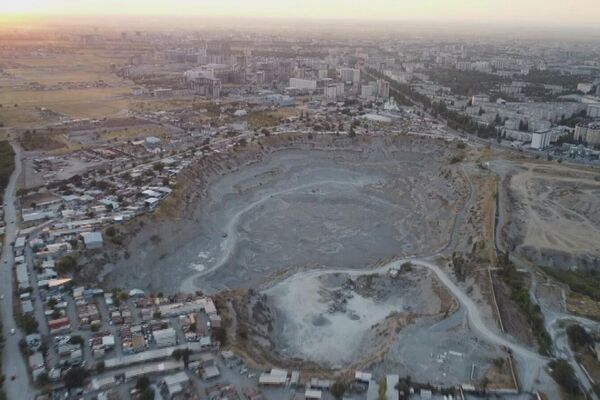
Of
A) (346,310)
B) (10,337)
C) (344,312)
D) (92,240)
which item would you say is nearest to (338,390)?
(344,312)

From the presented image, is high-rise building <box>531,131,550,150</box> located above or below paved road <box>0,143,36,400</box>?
above

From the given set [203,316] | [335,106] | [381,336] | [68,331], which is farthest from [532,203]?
[335,106]

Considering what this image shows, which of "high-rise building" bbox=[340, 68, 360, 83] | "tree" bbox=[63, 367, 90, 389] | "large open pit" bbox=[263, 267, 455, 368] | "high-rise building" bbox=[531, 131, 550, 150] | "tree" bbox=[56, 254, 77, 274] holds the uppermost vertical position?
"high-rise building" bbox=[340, 68, 360, 83]

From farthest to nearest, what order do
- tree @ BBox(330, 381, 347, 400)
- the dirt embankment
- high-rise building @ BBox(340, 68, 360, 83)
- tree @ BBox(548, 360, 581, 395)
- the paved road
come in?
high-rise building @ BBox(340, 68, 360, 83)
the dirt embankment
tree @ BBox(548, 360, 581, 395)
tree @ BBox(330, 381, 347, 400)
the paved road

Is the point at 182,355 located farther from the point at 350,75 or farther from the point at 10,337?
the point at 350,75

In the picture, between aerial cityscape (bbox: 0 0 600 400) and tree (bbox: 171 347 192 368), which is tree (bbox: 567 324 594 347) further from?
→ tree (bbox: 171 347 192 368)

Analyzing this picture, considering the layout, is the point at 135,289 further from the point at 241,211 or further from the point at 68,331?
the point at 241,211

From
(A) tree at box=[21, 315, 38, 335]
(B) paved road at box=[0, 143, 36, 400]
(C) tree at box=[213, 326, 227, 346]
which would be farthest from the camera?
(C) tree at box=[213, 326, 227, 346]

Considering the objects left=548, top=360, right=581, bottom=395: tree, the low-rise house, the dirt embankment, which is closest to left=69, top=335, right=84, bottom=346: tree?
the dirt embankment
